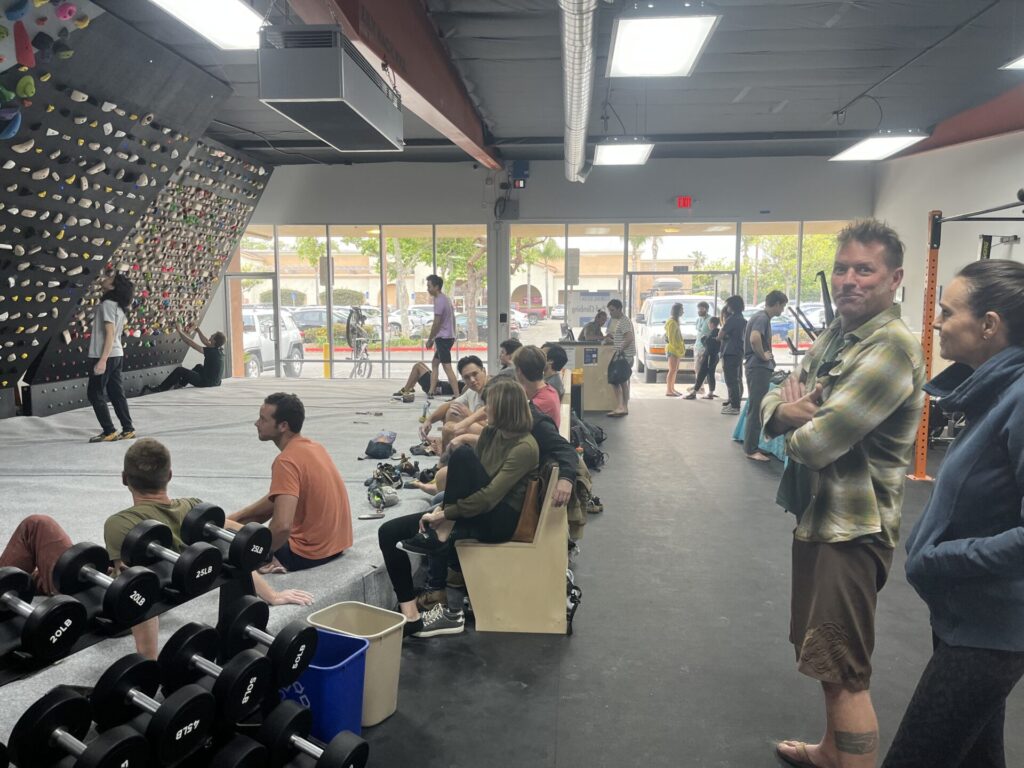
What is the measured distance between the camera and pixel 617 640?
3.42 m

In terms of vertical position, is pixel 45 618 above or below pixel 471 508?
above

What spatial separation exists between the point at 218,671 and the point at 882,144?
353 inches

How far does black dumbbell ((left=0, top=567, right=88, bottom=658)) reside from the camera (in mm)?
1504

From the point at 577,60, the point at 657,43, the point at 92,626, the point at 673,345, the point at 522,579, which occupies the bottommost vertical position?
the point at 522,579

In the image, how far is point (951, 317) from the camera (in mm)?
1674

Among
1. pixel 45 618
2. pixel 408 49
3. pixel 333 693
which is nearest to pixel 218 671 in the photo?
pixel 45 618

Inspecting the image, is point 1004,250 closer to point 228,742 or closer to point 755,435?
point 755,435

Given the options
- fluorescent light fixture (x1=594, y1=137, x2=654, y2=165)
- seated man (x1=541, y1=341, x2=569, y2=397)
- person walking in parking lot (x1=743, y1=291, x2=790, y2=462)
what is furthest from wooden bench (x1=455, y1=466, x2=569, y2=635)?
fluorescent light fixture (x1=594, y1=137, x2=654, y2=165)

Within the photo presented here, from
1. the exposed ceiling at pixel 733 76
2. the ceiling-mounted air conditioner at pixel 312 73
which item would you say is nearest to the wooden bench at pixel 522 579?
the ceiling-mounted air conditioner at pixel 312 73

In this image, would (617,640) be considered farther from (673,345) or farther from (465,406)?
(673,345)

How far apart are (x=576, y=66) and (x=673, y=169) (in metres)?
7.44

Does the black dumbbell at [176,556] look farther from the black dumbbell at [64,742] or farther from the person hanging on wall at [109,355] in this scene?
the person hanging on wall at [109,355]

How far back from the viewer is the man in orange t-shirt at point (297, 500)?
3.11m

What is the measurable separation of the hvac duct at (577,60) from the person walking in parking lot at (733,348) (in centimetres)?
274
